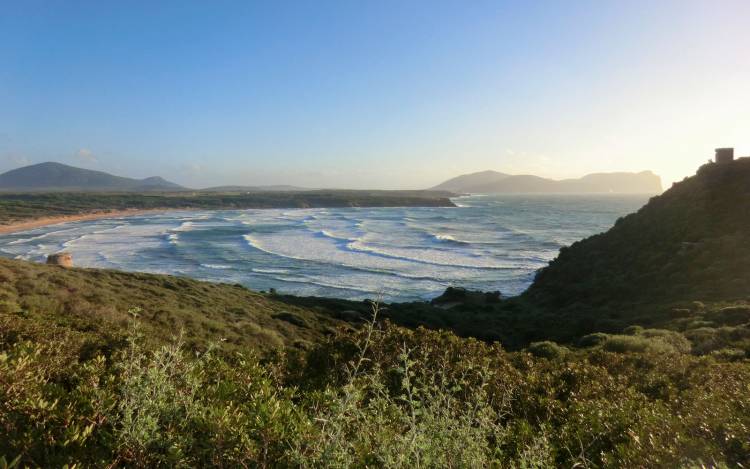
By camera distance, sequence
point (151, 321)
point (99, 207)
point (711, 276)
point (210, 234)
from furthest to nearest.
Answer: point (99, 207) → point (210, 234) → point (711, 276) → point (151, 321)

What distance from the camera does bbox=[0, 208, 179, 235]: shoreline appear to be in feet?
226

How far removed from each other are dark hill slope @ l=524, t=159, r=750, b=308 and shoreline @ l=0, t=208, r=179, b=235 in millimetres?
76741

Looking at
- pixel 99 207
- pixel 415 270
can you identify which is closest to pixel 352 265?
pixel 415 270

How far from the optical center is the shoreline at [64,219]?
226 feet

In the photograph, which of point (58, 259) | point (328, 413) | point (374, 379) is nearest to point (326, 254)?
point (58, 259)

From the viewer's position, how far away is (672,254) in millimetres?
22141

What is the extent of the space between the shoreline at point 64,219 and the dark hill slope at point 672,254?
252ft

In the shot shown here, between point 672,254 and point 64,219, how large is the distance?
10044cm

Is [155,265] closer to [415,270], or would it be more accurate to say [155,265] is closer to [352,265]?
[352,265]

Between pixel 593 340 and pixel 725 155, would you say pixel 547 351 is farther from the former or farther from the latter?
pixel 725 155

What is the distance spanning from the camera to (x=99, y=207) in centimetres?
10650

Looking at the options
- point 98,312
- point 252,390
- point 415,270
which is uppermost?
point 252,390

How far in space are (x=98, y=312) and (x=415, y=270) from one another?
28210mm

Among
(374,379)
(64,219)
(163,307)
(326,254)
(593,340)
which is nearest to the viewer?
(374,379)
